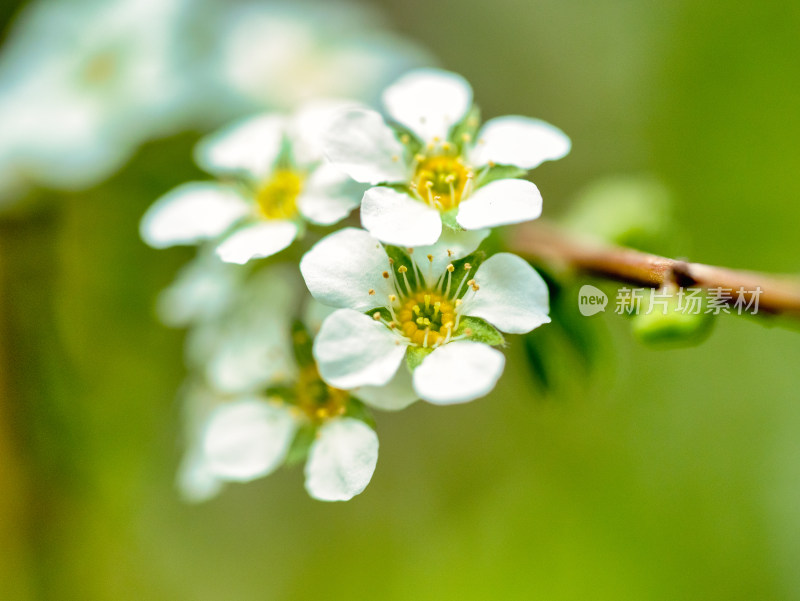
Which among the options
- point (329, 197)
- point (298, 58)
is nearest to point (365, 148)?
point (329, 197)

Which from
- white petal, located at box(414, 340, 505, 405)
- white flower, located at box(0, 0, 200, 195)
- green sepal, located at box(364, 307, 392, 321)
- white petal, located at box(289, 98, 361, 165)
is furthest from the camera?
white flower, located at box(0, 0, 200, 195)

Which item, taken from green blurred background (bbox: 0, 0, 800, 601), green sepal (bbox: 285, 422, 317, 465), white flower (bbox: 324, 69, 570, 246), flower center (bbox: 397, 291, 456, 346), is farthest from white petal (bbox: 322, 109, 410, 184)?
green blurred background (bbox: 0, 0, 800, 601)

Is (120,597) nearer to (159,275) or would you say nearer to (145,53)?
(159,275)

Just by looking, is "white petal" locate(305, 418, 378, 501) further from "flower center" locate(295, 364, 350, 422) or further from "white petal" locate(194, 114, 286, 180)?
"white petal" locate(194, 114, 286, 180)

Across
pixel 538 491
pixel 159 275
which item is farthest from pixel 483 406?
pixel 159 275

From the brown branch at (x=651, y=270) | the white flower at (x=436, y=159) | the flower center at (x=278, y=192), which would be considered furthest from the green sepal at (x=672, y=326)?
the flower center at (x=278, y=192)

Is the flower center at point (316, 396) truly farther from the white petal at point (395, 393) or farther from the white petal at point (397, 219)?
the white petal at point (397, 219)
